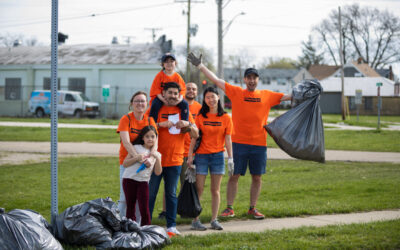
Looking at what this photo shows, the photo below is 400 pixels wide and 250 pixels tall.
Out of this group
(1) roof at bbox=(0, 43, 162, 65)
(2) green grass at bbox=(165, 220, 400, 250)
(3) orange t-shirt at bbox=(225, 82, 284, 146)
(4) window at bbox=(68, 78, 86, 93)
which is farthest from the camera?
(1) roof at bbox=(0, 43, 162, 65)

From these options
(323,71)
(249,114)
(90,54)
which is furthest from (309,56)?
(249,114)

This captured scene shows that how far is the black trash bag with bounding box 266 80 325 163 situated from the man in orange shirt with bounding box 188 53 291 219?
0.38 meters

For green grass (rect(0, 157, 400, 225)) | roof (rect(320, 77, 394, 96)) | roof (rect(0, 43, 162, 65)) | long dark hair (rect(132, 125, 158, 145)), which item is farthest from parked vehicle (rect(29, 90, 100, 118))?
roof (rect(320, 77, 394, 96))

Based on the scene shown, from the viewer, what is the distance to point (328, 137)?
21.4m

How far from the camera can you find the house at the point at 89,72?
3588cm

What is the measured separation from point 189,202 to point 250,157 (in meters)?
1.51

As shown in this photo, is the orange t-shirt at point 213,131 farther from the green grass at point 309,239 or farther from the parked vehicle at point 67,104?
the parked vehicle at point 67,104

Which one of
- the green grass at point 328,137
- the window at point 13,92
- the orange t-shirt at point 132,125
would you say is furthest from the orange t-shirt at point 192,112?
the window at point 13,92

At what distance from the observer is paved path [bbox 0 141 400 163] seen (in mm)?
14180

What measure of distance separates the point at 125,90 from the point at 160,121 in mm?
30716

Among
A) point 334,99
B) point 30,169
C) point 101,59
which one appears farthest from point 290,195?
point 334,99

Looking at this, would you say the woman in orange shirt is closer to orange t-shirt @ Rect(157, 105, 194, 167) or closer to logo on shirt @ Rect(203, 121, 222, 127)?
logo on shirt @ Rect(203, 121, 222, 127)

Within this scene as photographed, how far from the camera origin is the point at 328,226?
19.4ft

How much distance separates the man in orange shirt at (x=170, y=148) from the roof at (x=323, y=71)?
71.1 metres
